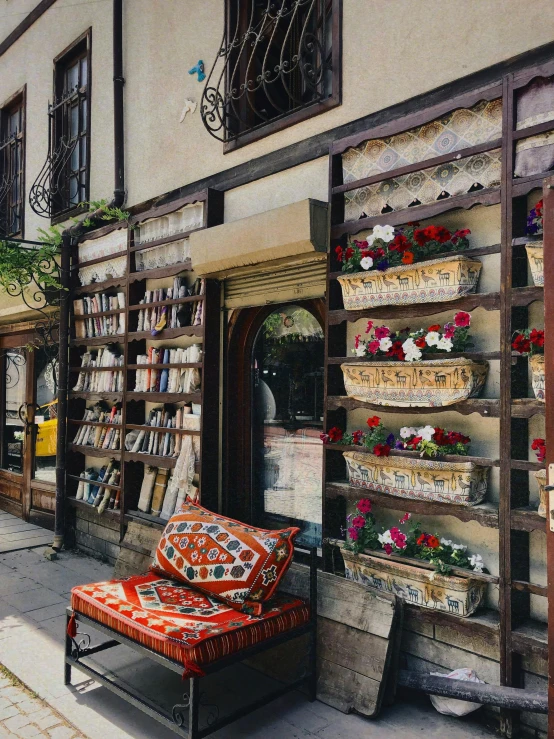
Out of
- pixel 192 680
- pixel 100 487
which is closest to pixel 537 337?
pixel 192 680

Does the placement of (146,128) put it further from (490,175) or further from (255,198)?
(490,175)

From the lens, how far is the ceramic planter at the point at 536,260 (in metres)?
3.18

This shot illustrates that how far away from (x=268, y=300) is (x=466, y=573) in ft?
8.59

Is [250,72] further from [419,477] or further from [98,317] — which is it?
[419,477]

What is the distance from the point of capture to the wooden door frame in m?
5.39

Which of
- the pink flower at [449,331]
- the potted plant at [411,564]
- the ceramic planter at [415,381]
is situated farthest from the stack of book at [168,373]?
the pink flower at [449,331]

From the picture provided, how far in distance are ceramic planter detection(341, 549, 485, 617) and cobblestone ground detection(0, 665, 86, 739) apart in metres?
1.86

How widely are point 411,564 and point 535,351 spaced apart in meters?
1.49

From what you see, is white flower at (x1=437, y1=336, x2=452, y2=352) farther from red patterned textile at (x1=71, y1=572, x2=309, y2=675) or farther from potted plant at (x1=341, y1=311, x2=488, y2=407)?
red patterned textile at (x1=71, y1=572, x2=309, y2=675)

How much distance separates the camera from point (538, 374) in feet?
10.4

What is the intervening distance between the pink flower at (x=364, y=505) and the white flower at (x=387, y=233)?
167 centimetres

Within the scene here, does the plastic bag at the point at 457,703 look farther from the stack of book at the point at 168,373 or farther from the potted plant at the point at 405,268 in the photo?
the stack of book at the point at 168,373

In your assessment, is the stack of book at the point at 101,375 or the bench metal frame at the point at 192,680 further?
the stack of book at the point at 101,375

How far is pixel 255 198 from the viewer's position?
5078mm
